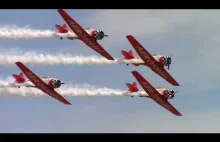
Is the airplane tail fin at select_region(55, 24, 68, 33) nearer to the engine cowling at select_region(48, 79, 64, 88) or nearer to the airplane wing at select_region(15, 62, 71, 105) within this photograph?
the engine cowling at select_region(48, 79, 64, 88)

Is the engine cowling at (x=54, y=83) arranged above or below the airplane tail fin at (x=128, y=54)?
below

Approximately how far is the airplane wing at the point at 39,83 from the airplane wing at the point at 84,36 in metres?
6.72

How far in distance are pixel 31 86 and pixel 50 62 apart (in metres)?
3.49

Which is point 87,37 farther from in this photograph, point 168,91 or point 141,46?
point 168,91

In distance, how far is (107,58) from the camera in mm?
65938

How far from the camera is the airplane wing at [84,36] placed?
215 ft

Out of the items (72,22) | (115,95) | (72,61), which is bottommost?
(115,95)

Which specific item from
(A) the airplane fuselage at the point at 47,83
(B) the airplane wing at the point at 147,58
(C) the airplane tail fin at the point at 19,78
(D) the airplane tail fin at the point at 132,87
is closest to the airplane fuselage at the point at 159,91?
(D) the airplane tail fin at the point at 132,87

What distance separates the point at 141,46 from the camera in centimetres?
6775

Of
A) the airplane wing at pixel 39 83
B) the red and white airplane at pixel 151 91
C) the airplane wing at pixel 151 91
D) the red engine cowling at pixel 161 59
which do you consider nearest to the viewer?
the airplane wing at pixel 39 83

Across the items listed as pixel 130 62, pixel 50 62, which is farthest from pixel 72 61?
pixel 130 62

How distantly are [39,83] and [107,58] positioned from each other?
8.19 metres

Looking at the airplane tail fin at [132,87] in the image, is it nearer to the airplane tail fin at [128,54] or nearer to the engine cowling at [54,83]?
the airplane tail fin at [128,54]

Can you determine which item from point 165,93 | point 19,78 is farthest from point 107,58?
point 19,78
